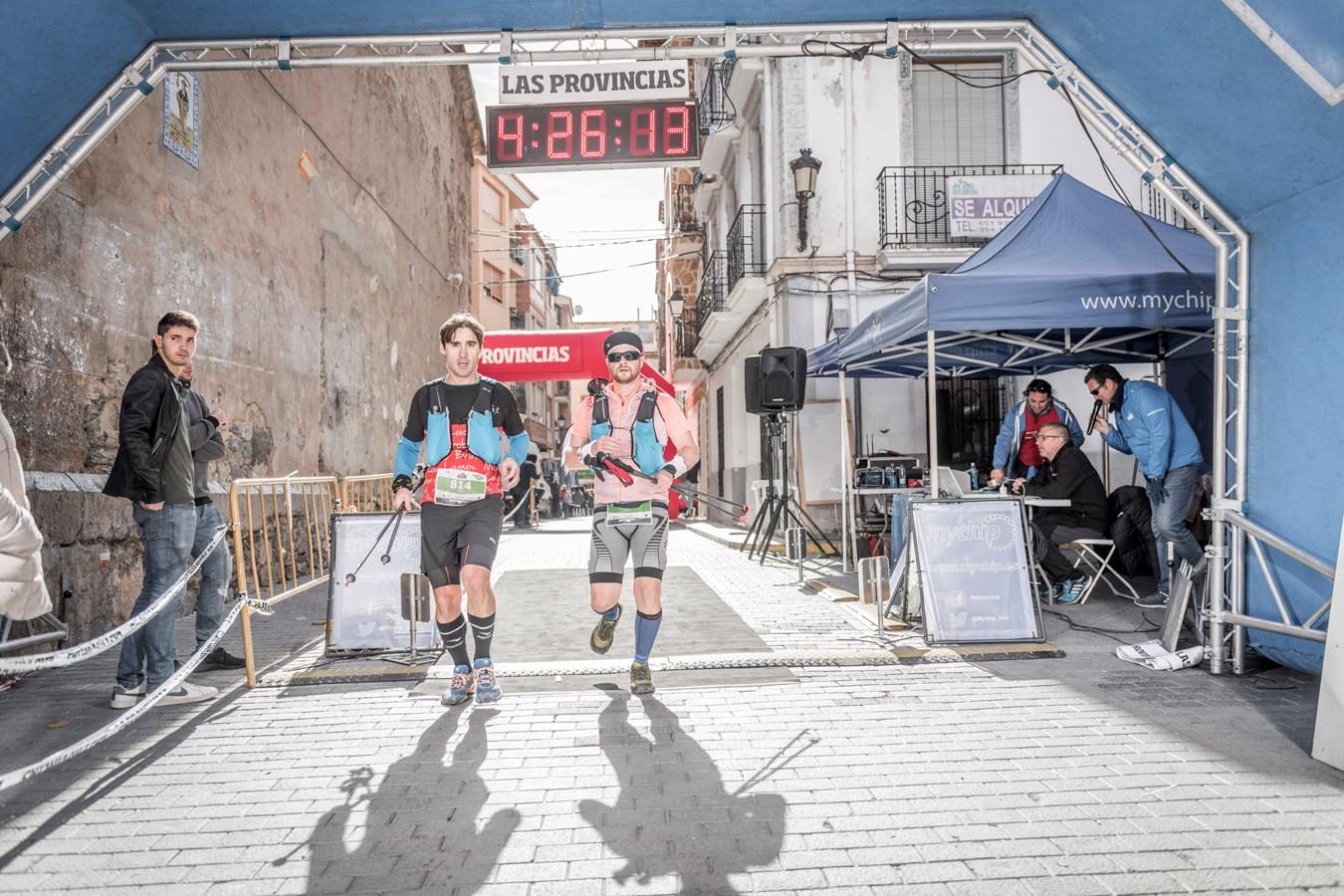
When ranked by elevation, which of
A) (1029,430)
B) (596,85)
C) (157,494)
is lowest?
(157,494)

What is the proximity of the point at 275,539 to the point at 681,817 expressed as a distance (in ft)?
25.7

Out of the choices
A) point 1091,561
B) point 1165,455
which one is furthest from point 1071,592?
point 1165,455

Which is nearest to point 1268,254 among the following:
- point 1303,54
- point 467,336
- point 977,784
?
point 1303,54

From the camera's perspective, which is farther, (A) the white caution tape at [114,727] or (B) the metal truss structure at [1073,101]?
(B) the metal truss structure at [1073,101]

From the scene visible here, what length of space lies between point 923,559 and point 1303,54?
11.1 feet

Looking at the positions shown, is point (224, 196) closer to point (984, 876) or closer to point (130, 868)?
point (130, 868)

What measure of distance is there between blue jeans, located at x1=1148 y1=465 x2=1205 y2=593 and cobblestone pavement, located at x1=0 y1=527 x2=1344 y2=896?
1.06 metres

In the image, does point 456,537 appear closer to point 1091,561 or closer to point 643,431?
point 643,431

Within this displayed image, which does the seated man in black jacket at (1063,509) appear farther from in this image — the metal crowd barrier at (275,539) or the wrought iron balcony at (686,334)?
the wrought iron balcony at (686,334)

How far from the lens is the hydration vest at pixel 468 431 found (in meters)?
4.81

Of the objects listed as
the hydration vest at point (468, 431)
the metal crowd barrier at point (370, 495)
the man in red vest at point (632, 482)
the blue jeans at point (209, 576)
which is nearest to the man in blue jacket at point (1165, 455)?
the man in red vest at point (632, 482)

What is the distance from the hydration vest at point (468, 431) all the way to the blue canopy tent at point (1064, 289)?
11.3 feet

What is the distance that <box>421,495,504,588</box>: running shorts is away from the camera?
189 inches

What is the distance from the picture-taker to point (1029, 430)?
8727 millimetres
